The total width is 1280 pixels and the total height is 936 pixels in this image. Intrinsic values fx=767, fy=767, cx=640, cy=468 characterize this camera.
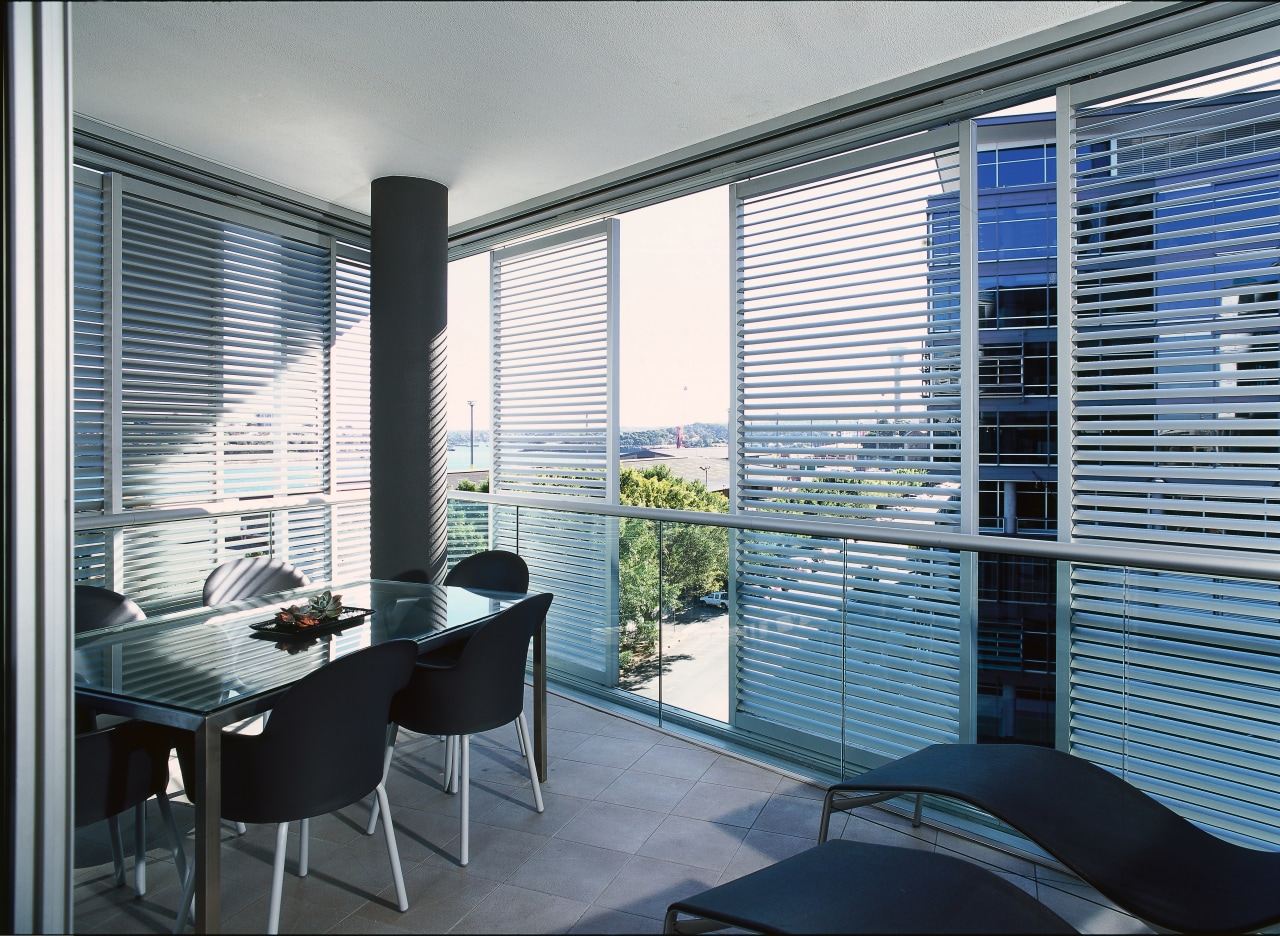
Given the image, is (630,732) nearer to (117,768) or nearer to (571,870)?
(571,870)

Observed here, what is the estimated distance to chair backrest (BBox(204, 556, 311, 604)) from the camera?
11.4ft

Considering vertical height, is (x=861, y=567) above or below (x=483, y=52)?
below

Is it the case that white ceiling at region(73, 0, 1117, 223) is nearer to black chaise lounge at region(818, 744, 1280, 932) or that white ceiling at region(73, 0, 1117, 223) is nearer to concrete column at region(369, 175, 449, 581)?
concrete column at region(369, 175, 449, 581)

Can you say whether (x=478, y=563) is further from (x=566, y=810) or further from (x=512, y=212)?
(x=512, y=212)

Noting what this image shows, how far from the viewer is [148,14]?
250 cm

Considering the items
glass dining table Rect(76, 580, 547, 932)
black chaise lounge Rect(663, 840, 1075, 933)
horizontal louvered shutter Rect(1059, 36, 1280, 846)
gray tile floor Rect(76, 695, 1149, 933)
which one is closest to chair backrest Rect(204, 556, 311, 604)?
glass dining table Rect(76, 580, 547, 932)

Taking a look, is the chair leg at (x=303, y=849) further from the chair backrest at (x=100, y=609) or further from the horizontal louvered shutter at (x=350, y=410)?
the horizontal louvered shutter at (x=350, y=410)

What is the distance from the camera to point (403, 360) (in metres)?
4.25

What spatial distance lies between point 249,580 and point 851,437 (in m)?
2.88

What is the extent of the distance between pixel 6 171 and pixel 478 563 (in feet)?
8.73

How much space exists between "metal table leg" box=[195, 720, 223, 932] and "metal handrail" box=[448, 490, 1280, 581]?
233 cm

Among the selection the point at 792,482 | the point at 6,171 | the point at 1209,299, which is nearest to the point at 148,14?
the point at 6,171

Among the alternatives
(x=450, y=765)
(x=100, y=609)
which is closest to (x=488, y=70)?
(x=100, y=609)

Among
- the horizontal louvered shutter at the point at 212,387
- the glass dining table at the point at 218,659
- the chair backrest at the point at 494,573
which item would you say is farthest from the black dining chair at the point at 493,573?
the horizontal louvered shutter at the point at 212,387
